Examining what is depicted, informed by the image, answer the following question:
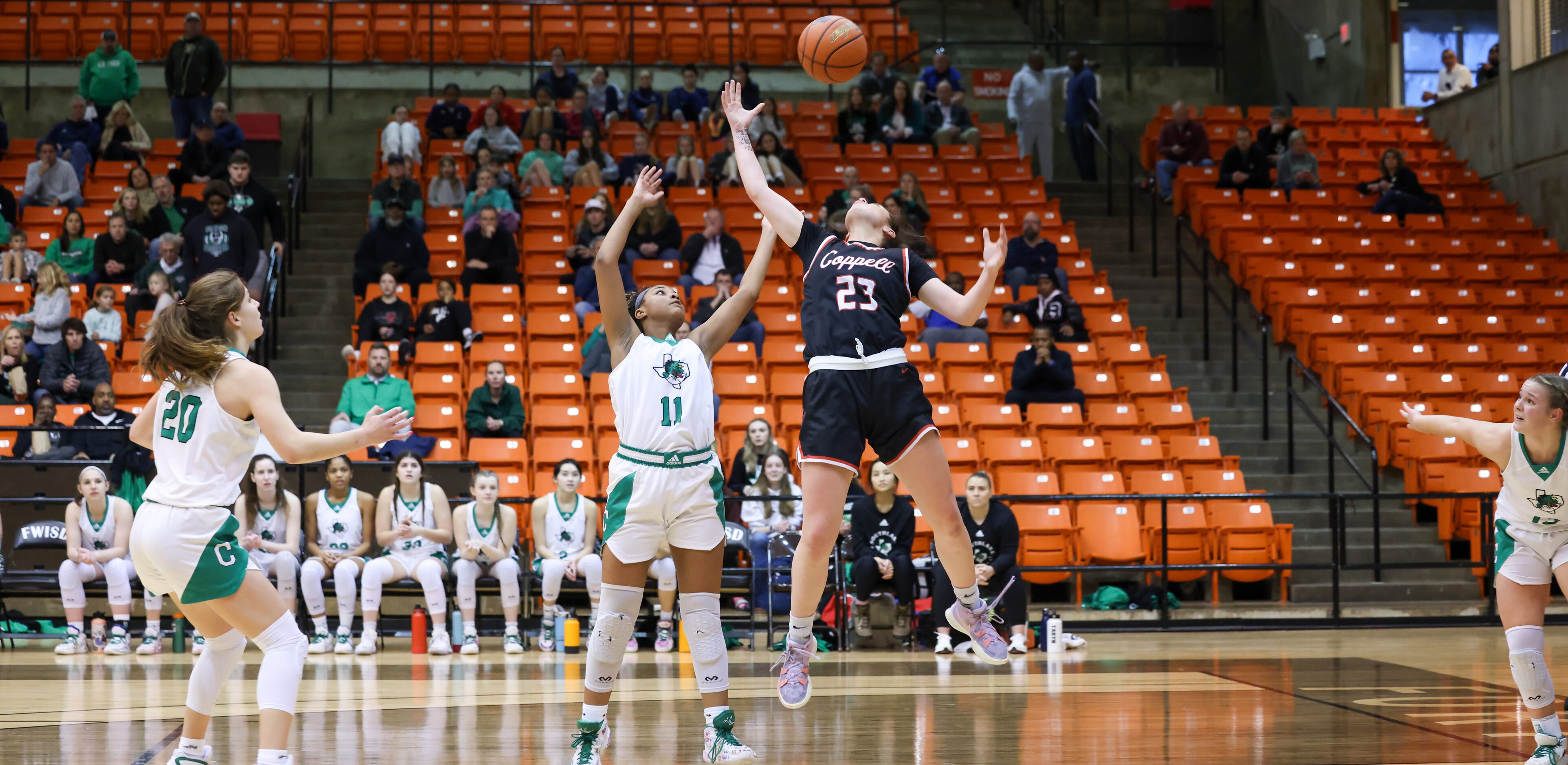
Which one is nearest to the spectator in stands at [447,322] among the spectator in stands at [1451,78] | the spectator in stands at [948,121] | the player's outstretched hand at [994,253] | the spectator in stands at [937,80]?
the spectator in stands at [948,121]

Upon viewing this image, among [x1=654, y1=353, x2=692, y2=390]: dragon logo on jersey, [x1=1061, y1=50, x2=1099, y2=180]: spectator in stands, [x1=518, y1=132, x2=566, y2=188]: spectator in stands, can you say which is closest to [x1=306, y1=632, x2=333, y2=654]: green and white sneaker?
[x1=654, y1=353, x2=692, y2=390]: dragon logo on jersey

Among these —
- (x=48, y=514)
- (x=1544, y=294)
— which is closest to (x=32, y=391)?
(x=48, y=514)

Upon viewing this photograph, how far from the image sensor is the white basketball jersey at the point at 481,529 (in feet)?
33.3

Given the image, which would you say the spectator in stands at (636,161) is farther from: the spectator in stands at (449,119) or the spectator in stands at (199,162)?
the spectator in stands at (199,162)

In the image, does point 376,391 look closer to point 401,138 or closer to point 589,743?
point 401,138

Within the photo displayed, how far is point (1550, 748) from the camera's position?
536cm

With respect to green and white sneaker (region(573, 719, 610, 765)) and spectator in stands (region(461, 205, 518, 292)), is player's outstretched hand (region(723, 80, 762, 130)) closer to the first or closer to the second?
green and white sneaker (region(573, 719, 610, 765))

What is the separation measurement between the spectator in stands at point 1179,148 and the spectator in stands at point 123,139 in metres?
11.8

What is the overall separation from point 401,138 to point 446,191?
0.92 meters

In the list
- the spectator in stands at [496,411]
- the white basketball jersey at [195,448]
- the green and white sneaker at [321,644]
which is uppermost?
the spectator in stands at [496,411]

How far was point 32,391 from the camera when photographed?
12.1 meters

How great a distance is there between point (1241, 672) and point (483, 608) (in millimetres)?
5956

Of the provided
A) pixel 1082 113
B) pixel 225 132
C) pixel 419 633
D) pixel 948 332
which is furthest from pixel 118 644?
pixel 1082 113

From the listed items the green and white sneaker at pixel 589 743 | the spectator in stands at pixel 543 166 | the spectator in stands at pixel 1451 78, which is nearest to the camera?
the green and white sneaker at pixel 589 743
